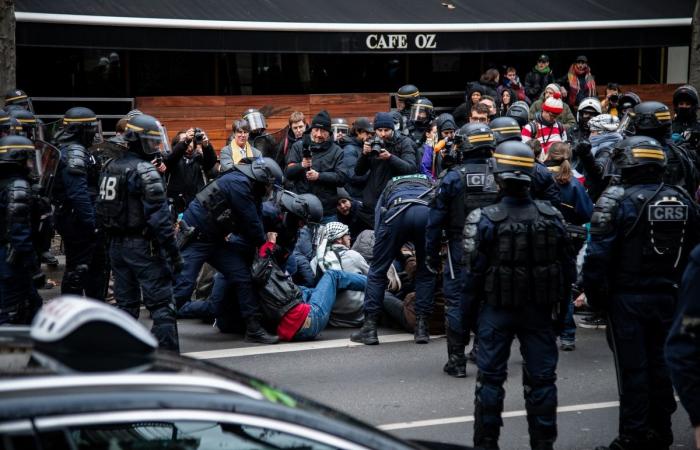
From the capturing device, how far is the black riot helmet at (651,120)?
313 inches

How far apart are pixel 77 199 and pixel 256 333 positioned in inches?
78.0

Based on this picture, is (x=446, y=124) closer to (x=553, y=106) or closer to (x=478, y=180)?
(x=553, y=106)

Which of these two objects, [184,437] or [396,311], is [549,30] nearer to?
[396,311]

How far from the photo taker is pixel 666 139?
857cm

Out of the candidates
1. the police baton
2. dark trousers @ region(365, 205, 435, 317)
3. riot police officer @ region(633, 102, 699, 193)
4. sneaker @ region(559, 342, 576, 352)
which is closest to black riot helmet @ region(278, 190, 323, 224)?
dark trousers @ region(365, 205, 435, 317)

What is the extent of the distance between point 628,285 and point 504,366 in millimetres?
837

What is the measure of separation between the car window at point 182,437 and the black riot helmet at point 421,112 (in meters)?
9.51

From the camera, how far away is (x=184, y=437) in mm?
3135

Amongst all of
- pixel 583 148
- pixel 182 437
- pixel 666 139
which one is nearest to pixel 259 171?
pixel 583 148

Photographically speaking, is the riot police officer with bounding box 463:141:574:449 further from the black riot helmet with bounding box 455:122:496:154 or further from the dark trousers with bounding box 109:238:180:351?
the dark trousers with bounding box 109:238:180:351

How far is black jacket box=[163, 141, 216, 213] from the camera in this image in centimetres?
1169

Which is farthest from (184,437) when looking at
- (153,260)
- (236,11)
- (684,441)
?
(236,11)

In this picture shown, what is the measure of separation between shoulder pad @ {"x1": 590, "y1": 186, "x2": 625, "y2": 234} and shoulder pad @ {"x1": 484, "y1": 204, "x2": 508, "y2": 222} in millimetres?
548

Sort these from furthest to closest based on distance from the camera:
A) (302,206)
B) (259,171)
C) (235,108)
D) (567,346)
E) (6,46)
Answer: (235,108)
(6,46)
(302,206)
(567,346)
(259,171)
